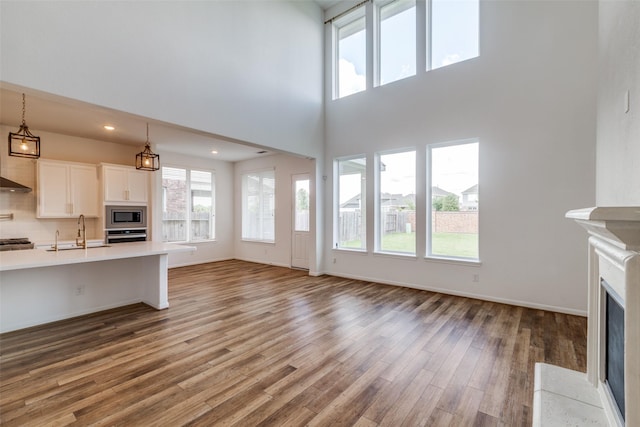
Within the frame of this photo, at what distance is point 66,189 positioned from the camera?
17.7 feet

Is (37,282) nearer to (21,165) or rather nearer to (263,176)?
(21,165)

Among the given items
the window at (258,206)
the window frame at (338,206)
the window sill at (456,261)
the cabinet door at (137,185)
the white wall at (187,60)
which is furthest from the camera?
the window at (258,206)

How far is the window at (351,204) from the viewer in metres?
5.88

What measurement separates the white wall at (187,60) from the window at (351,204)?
0.84m

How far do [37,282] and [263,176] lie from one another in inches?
207

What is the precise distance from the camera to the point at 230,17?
172 inches

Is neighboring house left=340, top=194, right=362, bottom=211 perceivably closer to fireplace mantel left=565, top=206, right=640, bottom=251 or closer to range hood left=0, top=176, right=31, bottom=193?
fireplace mantel left=565, top=206, right=640, bottom=251

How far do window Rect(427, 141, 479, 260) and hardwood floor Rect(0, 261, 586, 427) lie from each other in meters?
0.97

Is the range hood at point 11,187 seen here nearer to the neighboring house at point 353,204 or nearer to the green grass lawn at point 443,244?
the neighboring house at point 353,204

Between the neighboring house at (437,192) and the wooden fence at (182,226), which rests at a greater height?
the neighboring house at (437,192)

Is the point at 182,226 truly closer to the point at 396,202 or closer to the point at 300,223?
the point at 300,223

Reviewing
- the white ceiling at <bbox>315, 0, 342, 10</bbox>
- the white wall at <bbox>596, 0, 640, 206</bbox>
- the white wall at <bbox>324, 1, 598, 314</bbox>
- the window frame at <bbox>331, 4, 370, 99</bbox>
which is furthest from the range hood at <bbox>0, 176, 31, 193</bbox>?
the white wall at <bbox>596, 0, 640, 206</bbox>

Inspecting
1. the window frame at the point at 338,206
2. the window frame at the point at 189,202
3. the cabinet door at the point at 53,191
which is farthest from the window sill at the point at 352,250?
the cabinet door at the point at 53,191

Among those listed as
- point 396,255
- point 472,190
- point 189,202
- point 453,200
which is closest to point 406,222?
point 396,255
